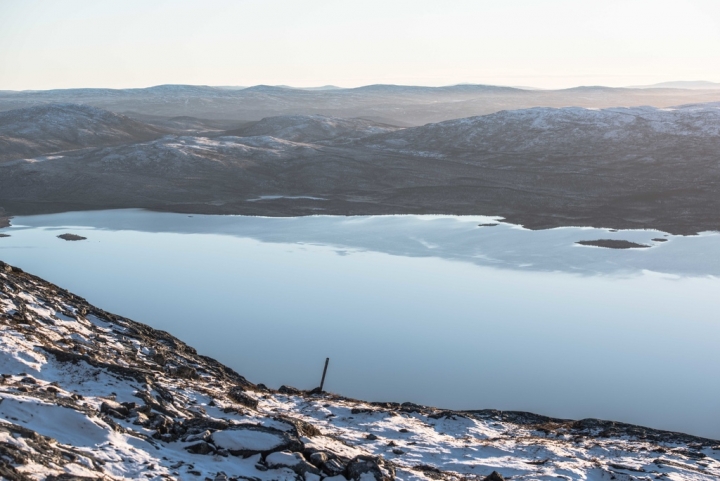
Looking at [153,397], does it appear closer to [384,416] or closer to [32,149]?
[384,416]

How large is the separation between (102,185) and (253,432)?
201ft

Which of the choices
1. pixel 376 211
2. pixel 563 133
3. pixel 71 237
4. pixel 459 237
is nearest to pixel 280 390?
pixel 459 237

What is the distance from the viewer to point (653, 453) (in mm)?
14250

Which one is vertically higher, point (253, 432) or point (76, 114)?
point (76, 114)

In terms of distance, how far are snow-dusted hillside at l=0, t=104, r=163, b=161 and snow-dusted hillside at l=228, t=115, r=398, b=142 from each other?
1558 centimetres

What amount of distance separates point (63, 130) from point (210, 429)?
99.7 metres

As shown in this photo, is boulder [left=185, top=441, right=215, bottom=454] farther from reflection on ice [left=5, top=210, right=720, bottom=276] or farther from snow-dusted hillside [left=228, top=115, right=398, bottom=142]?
snow-dusted hillside [left=228, top=115, right=398, bottom=142]

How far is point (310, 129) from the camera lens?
107438mm

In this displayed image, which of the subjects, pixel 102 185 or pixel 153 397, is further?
pixel 102 185

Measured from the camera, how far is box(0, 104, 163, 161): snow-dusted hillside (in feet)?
300

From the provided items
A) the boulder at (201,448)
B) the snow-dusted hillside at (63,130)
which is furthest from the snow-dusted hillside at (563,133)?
the boulder at (201,448)

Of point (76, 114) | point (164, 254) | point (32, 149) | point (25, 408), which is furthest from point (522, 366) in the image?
point (76, 114)

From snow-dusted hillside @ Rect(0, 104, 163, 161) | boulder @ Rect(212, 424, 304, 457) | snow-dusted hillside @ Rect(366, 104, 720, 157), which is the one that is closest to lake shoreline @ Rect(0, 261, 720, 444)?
boulder @ Rect(212, 424, 304, 457)

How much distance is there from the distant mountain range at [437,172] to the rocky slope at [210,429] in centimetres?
3918
